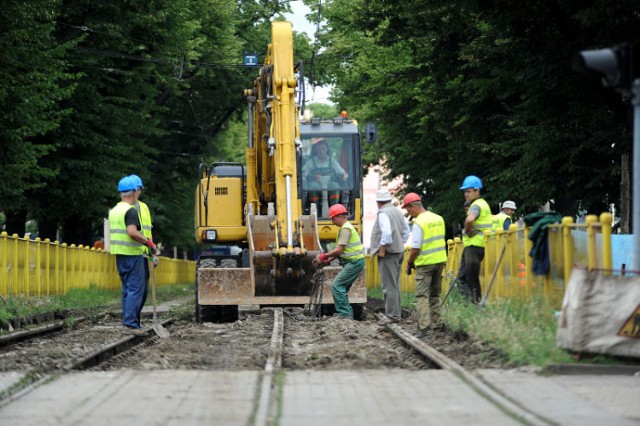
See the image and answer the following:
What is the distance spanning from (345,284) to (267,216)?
7.47 ft

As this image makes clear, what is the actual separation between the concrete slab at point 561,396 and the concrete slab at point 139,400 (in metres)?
1.91

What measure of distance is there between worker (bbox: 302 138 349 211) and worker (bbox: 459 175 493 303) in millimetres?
7530

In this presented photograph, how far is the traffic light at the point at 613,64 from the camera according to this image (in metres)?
10.4

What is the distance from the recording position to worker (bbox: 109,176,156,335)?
648 inches

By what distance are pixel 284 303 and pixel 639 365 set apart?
9168mm

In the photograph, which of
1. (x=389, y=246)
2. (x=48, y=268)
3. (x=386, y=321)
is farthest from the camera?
(x=48, y=268)

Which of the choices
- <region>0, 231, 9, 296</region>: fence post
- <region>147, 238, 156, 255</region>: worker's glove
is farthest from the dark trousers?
<region>0, 231, 9, 296</region>: fence post

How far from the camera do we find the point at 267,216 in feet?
69.4

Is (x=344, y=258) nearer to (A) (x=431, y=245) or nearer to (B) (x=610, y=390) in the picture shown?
(A) (x=431, y=245)

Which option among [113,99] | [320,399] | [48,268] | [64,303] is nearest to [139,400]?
[320,399]

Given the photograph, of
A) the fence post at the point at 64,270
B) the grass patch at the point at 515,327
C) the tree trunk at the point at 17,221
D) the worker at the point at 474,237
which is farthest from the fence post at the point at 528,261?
the tree trunk at the point at 17,221

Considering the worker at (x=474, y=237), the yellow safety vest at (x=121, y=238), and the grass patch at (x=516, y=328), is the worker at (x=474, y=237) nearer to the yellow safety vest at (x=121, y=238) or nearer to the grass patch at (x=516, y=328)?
the grass patch at (x=516, y=328)

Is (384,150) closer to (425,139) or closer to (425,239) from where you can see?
(425,139)

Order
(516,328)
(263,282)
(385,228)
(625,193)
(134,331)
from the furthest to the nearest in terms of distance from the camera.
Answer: (625,193), (263,282), (385,228), (134,331), (516,328)
